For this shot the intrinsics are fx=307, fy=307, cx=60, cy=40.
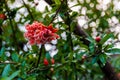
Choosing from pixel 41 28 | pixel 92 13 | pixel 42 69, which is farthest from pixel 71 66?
pixel 92 13

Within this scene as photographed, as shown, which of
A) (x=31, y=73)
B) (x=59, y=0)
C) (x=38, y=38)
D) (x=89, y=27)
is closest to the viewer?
(x=38, y=38)

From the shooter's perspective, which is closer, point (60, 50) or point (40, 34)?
point (40, 34)

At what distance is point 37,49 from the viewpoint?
2.41 meters

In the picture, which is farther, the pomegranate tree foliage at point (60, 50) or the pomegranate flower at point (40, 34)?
the pomegranate tree foliage at point (60, 50)

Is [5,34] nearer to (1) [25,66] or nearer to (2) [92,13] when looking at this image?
(2) [92,13]

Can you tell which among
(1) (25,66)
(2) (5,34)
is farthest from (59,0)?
(2) (5,34)

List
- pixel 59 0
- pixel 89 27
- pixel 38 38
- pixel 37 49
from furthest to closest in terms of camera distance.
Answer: pixel 89 27, pixel 37 49, pixel 59 0, pixel 38 38

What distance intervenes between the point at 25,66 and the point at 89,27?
68.7 inches

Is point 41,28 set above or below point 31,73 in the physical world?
above

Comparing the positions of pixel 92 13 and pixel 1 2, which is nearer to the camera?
pixel 1 2

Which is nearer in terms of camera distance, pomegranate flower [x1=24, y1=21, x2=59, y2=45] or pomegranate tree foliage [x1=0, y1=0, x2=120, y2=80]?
pomegranate flower [x1=24, y1=21, x2=59, y2=45]

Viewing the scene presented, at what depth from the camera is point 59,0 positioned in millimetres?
2078

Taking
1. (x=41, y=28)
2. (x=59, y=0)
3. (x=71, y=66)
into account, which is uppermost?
(x=59, y=0)

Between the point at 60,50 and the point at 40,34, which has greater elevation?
the point at 40,34
